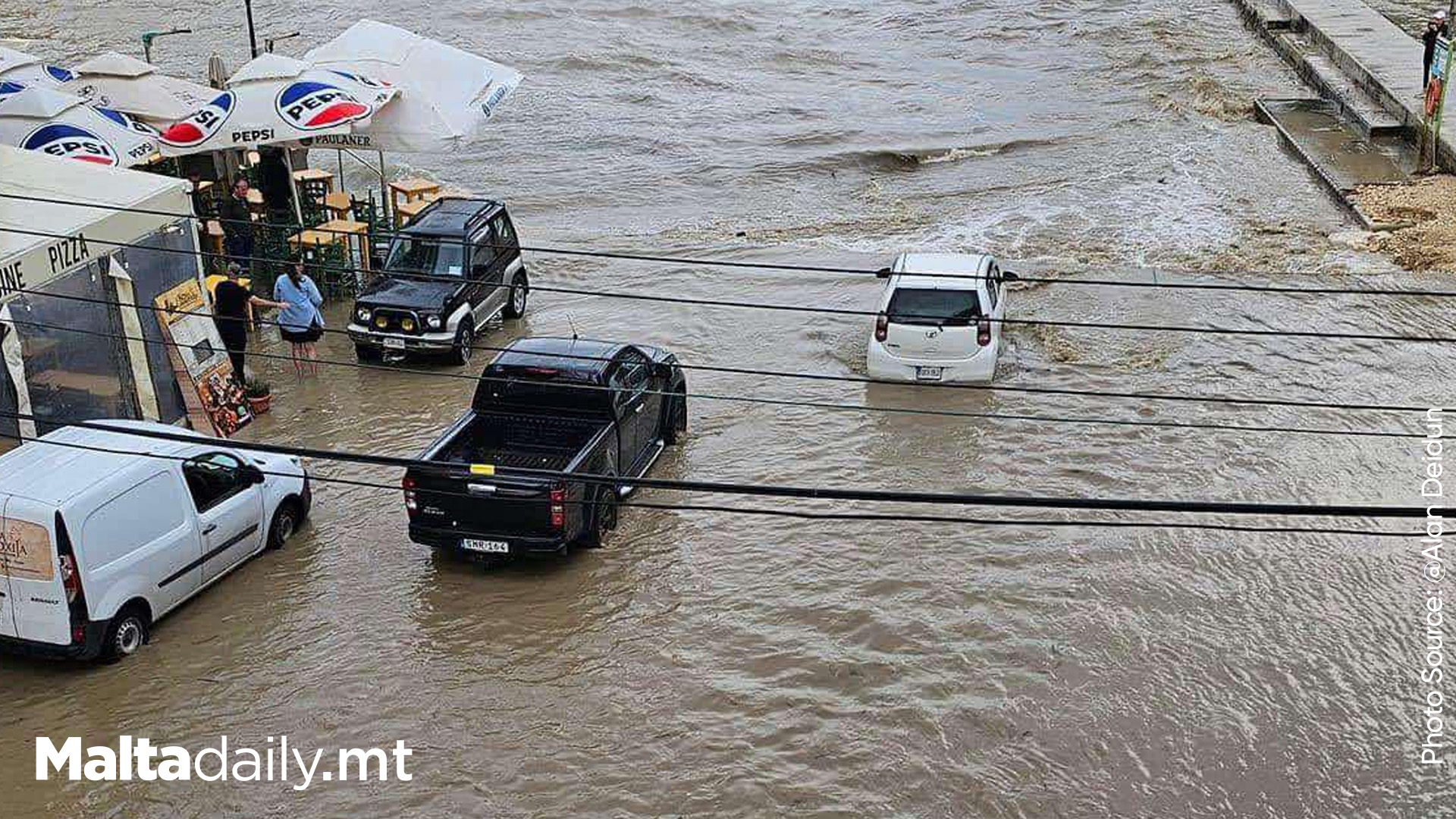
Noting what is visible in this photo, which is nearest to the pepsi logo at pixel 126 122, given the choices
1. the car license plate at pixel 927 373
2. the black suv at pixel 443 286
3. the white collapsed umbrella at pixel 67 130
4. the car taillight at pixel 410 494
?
the white collapsed umbrella at pixel 67 130

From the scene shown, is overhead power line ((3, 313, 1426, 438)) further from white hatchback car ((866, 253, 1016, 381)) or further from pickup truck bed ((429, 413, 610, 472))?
white hatchback car ((866, 253, 1016, 381))

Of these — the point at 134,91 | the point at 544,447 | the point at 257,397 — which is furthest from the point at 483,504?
the point at 134,91

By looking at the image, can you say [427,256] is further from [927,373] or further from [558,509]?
[558,509]

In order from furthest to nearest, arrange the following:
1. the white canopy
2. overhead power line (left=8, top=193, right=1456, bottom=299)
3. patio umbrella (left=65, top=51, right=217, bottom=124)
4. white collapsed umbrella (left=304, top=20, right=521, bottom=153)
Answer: patio umbrella (left=65, top=51, right=217, bottom=124)
white collapsed umbrella (left=304, top=20, right=521, bottom=153)
overhead power line (left=8, top=193, right=1456, bottom=299)
the white canopy

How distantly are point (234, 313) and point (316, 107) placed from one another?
10.9 feet

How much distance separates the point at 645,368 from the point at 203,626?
480 cm

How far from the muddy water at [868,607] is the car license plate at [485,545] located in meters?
0.43

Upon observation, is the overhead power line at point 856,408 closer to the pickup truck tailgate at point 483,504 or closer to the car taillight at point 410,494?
the pickup truck tailgate at point 483,504

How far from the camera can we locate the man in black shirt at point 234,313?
636 inches

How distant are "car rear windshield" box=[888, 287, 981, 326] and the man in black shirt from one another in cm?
692

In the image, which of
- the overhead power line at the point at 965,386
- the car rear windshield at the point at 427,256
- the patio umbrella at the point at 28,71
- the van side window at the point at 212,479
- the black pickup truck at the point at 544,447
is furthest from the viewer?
the patio umbrella at the point at 28,71

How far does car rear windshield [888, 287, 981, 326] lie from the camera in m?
16.4

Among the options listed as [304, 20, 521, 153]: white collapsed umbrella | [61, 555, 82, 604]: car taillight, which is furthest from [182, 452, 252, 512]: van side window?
[304, 20, 521, 153]: white collapsed umbrella

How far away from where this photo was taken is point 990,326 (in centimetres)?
1653
